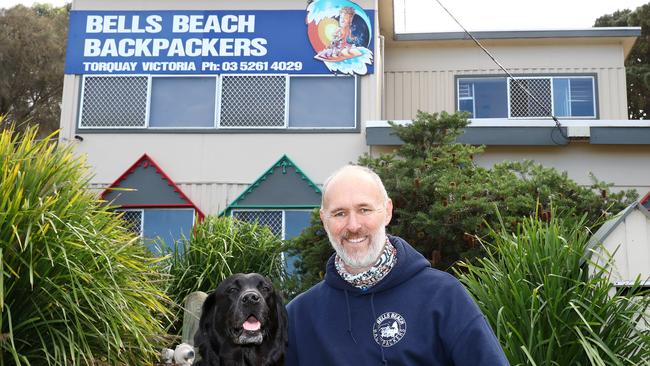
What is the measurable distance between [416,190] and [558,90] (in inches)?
304

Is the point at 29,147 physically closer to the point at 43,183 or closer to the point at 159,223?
the point at 43,183

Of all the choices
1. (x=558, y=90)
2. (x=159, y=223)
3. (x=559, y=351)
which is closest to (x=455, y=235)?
(x=559, y=351)

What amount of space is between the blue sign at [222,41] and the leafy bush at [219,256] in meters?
4.45

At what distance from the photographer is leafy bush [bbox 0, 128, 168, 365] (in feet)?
14.0

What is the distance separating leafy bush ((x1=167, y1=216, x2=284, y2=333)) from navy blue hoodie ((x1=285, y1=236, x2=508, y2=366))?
4.59 metres

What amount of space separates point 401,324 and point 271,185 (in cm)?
887

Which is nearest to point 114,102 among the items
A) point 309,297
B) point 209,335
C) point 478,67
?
point 478,67

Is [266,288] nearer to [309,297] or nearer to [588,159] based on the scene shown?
[309,297]

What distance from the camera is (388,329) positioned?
2.44m

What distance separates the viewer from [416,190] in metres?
7.73

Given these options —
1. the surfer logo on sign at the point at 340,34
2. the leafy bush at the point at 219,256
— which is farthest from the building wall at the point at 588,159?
the leafy bush at the point at 219,256

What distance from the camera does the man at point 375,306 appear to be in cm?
237

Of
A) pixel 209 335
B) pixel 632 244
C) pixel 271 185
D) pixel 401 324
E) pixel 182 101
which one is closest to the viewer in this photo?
pixel 401 324

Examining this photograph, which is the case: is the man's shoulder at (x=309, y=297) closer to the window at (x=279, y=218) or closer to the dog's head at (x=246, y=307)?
the dog's head at (x=246, y=307)
